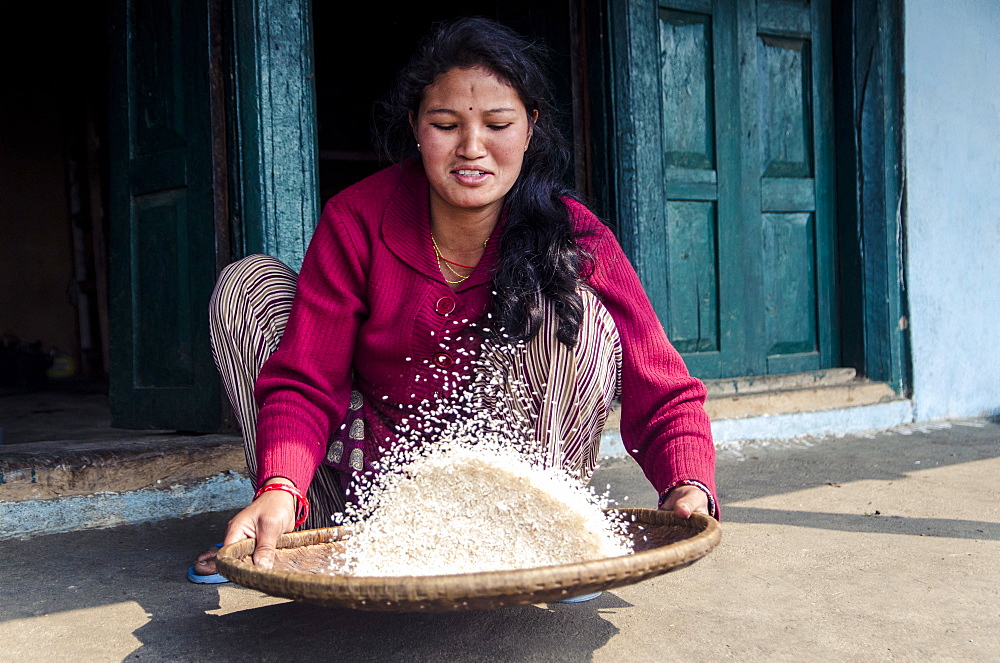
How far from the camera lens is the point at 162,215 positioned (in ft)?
8.18

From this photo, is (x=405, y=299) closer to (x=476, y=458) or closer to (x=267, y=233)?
(x=476, y=458)

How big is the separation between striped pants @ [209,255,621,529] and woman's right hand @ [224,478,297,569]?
0.80 ft

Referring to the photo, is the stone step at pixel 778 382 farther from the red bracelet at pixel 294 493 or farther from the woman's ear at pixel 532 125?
the red bracelet at pixel 294 493

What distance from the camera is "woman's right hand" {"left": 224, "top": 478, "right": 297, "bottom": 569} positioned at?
110cm

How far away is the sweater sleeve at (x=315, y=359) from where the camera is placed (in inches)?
48.4

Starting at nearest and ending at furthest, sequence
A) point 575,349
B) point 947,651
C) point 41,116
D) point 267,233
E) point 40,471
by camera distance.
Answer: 1. point 947,651
2. point 575,349
3. point 40,471
4. point 267,233
5. point 41,116

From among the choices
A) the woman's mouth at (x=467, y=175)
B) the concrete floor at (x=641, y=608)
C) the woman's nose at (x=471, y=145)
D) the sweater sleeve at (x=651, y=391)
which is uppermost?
the woman's nose at (x=471, y=145)

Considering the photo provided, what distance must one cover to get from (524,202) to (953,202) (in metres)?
2.84

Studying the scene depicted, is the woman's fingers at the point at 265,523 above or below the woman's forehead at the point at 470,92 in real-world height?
below

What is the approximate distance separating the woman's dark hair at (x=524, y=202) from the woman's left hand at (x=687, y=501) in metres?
0.31

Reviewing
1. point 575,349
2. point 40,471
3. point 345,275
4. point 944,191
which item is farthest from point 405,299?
point 944,191

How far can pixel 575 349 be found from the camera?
1.39 metres

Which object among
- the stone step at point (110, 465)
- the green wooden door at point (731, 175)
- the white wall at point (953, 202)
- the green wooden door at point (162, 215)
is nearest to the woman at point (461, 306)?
the stone step at point (110, 465)

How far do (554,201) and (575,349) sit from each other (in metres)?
0.29
